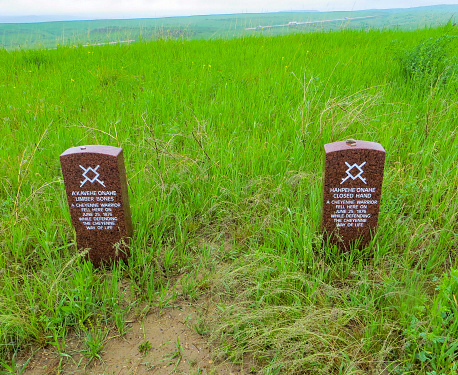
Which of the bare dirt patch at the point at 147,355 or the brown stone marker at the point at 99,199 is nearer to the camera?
the bare dirt patch at the point at 147,355

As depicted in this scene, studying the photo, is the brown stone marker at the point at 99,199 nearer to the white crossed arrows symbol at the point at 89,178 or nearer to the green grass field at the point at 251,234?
the white crossed arrows symbol at the point at 89,178

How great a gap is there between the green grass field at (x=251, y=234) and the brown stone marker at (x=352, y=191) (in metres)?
0.12

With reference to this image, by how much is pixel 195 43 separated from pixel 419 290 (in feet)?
26.2

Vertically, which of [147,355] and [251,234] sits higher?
[251,234]

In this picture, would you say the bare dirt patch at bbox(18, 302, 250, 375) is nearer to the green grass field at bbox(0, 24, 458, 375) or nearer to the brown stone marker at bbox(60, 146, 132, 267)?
the green grass field at bbox(0, 24, 458, 375)

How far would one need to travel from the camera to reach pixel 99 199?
2424 mm

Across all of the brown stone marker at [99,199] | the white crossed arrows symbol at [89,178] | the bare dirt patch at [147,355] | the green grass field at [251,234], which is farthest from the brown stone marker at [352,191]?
the white crossed arrows symbol at [89,178]

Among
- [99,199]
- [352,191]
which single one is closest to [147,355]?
[99,199]

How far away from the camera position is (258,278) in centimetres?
228

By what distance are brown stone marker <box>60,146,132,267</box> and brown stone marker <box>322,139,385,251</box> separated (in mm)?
1356

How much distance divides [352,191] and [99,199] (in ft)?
5.49

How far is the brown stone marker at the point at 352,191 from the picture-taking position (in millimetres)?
2285

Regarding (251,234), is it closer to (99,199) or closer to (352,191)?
(352,191)

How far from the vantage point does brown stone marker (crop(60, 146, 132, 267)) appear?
7.56 feet
